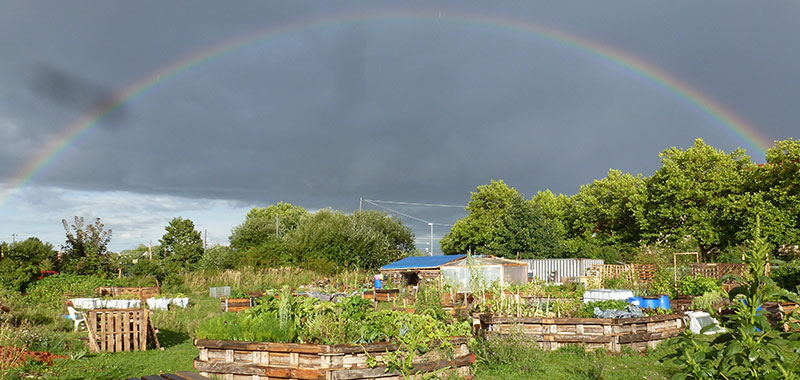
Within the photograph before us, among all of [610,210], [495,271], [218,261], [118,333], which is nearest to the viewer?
[118,333]

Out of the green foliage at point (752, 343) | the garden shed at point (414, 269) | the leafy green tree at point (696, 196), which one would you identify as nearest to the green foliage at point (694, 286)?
the garden shed at point (414, 269)

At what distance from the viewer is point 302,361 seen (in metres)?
7.21

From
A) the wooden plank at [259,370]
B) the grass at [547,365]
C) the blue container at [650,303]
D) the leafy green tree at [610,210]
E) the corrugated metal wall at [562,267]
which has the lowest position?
the corrugated metal wall at [562,267]

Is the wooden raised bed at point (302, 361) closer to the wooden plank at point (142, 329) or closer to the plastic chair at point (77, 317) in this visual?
the wooden plank at point (142, 329)

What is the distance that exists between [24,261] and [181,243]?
57.7ft

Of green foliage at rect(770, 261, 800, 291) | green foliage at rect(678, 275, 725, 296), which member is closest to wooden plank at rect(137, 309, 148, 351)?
green foliage at rect(678, 275, 725, 296)

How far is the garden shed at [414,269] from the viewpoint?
31.6 m

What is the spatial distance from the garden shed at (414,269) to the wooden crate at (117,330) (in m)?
19.6

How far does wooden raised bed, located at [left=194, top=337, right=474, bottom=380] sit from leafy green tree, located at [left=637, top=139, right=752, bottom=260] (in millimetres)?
35194

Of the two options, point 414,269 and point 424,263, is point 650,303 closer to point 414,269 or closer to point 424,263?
→ point 414,269

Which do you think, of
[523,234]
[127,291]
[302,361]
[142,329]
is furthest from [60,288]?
[523,234]

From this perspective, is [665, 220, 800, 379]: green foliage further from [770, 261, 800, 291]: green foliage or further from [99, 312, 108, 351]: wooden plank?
[770, 261, 800, 291]: green foliage

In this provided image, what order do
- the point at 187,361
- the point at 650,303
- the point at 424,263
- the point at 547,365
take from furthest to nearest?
the point at 424,263 < the point at 650,303 < the point at 187,361 < the point at 547,365

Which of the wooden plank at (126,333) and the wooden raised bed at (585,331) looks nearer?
the wooden raised bed at (585,331)
